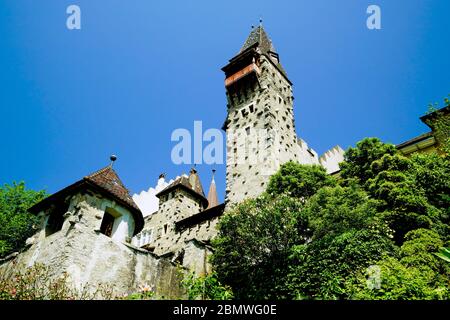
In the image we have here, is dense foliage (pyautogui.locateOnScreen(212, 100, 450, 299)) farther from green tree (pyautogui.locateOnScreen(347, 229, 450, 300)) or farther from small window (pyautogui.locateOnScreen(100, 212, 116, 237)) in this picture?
small window (pyautogui.locateOnScreen(100, 212, 116, 237))

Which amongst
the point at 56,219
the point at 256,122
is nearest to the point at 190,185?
the point at 256,122

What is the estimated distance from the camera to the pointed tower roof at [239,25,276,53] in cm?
3258

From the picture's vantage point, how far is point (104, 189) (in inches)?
623

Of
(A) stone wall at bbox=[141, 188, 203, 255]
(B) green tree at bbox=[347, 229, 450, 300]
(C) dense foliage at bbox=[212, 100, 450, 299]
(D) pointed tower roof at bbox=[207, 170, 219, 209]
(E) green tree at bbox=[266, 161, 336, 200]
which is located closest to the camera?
(B) green tree at bbox=[347, 229, 450, 300]

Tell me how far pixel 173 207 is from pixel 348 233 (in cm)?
1683

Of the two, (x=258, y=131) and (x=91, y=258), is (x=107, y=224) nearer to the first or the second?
(x=91, y=258)

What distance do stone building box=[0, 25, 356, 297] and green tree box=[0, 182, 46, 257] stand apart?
9.06 meters

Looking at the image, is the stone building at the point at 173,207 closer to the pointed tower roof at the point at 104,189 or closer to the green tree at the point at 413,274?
the pointed tower roof at the point at 104,189

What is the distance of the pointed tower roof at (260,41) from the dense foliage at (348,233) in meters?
16.7

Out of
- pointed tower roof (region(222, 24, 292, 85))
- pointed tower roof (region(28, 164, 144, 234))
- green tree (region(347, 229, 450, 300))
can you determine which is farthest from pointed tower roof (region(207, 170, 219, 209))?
green tree (region(347, 229, 450, 300))

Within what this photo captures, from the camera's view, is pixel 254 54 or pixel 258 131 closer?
pixel 258 131

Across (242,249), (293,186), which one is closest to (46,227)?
(242,249)
